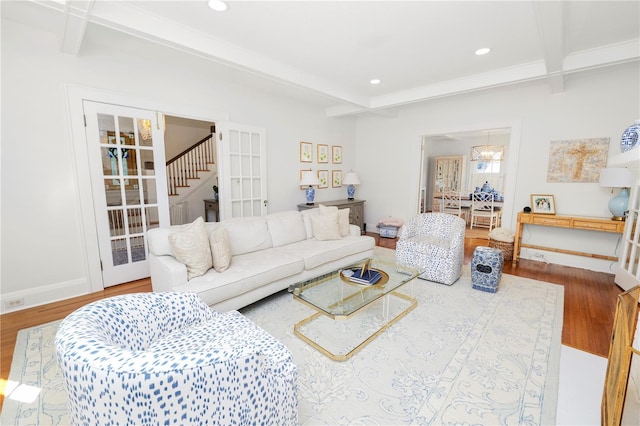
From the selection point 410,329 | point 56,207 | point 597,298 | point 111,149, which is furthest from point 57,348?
point 597,298

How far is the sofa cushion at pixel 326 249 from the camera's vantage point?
3.04 metres

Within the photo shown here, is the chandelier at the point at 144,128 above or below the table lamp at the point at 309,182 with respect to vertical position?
above

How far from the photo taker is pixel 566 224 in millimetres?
3572

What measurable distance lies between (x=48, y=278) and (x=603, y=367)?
15.7 ft

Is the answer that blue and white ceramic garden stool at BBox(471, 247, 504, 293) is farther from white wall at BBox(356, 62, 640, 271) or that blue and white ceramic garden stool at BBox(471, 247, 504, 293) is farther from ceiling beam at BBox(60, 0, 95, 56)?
ceiling beam at BBox(60, 0, 95, 56)

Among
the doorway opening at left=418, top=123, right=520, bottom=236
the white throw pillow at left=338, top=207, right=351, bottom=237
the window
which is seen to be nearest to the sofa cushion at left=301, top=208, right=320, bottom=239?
the white throw pillow at left=338, top=207, right=351, bottom=237

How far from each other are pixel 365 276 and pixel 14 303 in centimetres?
333

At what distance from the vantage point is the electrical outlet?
2.56m

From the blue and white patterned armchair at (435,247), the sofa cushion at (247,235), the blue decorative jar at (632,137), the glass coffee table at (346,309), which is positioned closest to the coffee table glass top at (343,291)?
the glass coffee table at (346,309)

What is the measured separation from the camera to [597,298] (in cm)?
290

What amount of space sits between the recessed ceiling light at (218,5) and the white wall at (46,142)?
1.10m

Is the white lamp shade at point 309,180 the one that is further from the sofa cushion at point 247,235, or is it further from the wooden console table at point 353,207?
the sofa cushion at point 247,235

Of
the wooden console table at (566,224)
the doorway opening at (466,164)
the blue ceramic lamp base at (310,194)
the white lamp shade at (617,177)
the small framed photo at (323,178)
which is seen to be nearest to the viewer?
the white lamp shade at (617,177)

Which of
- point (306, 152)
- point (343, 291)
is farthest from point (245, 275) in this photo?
point (306, 152)
